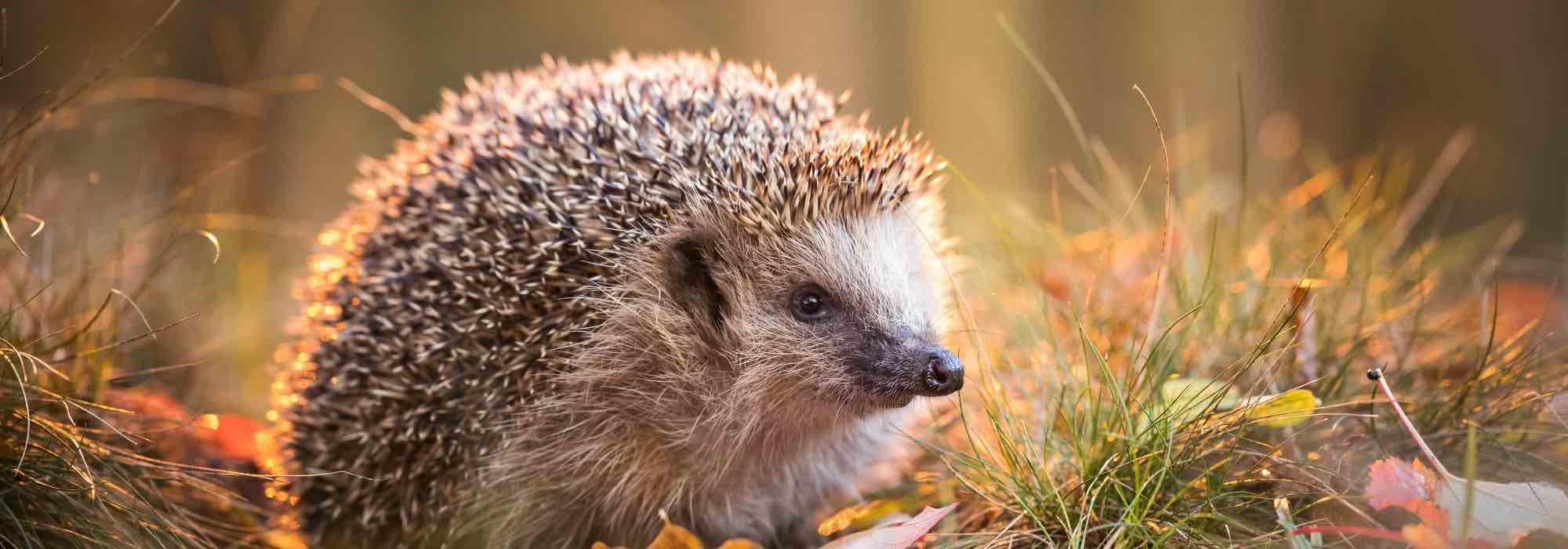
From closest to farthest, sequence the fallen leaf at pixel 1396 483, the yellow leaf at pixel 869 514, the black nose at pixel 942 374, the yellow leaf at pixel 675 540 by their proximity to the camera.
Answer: the fallen leaf at pixel 1396 483 → the yellow leaf at pixel 675 540 → the black nose at pixel 942 374 → the yellow leaf at pixel 869 514

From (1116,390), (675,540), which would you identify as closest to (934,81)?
(1116,390)

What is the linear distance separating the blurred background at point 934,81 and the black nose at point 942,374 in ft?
6.62

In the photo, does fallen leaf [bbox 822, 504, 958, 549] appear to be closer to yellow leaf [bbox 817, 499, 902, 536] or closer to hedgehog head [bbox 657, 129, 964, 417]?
yellow leaf [bbox 817, 499, 902, 536]

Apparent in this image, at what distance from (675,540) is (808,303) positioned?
654 mm

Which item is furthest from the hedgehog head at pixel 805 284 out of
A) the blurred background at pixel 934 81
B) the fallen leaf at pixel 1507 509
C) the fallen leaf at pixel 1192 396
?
the blurred background at pixel 934 81

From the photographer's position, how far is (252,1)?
227 inches

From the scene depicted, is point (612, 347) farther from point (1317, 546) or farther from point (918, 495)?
point (1317, 546)

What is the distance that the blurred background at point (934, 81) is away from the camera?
4520 millimetres

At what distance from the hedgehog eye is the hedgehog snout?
1.03ft

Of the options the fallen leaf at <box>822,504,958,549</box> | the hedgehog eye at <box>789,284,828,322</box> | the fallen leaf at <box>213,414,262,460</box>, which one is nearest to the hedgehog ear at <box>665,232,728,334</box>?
the hedgehog eye at <box>789,284,828,322</box>

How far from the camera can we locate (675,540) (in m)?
2.21

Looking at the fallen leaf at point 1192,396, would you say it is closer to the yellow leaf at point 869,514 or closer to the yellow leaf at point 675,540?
the yellow leaf at point 869,514

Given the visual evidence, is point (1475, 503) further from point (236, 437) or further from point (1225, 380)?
point (236, 437)

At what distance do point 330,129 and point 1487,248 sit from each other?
20.9ft
